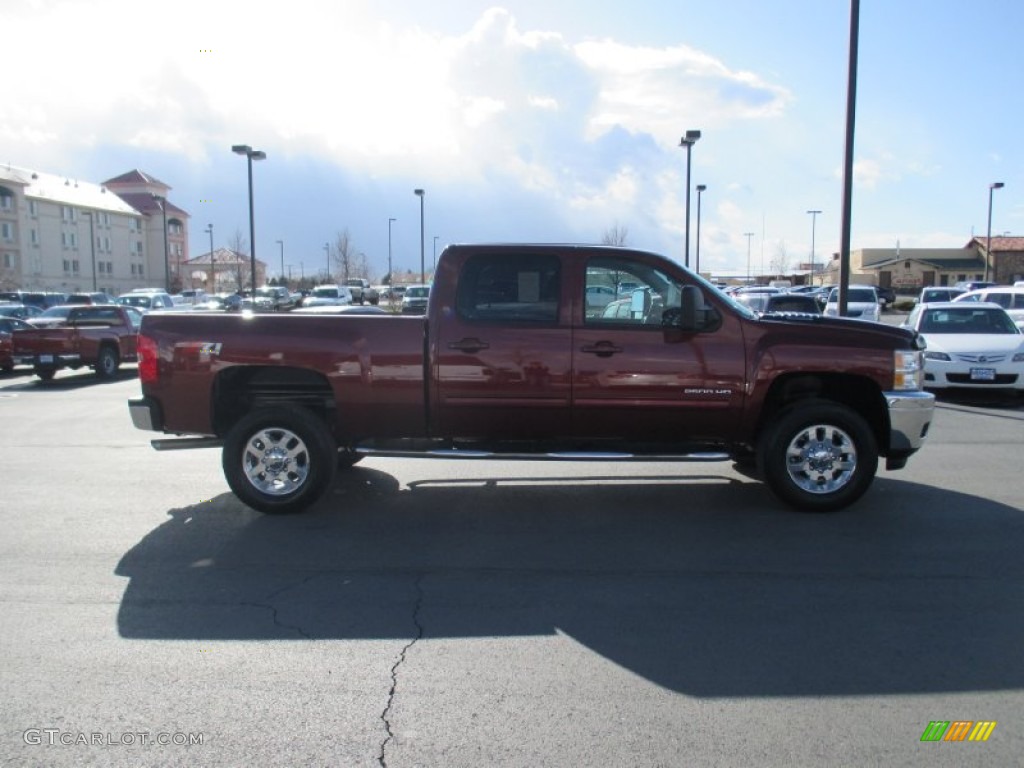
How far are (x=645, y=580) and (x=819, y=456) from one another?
87.7 inches

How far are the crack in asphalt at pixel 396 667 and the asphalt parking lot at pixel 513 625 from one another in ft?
0.05

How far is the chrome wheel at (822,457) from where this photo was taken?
21.6 ft

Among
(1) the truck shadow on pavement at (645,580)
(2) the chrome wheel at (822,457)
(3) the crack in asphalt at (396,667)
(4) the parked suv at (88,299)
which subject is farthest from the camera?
(4) the parked suv at (88,299)

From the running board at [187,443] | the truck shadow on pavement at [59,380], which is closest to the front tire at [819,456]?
the running board at [187,443]

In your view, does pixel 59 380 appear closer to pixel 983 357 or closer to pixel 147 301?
pixel 983 357

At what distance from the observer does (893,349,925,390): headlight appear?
6555 mm

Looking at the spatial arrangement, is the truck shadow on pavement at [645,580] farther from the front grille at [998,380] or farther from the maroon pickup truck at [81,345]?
the maroon pickup truck at [81,345]

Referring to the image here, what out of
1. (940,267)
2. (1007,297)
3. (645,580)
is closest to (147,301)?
(1007,297)

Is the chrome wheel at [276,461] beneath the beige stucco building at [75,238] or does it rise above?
beneath

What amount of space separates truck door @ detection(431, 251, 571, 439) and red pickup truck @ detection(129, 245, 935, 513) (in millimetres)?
11

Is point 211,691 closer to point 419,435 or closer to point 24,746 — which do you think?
point 24,746

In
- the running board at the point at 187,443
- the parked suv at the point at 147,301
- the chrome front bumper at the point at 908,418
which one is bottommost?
the running board at the point at 187,443

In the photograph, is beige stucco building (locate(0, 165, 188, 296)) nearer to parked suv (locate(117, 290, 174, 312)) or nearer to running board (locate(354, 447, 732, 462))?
parked suv (locate(117, 290, 174, 312))

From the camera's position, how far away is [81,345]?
1777 centimetres
